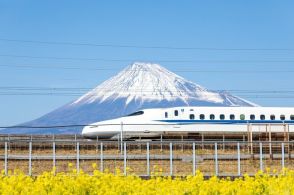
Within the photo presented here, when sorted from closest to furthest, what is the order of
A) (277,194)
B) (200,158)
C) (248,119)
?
(277,194) → (200,158) → (248,119)

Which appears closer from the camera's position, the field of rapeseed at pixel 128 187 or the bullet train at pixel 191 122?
the field of rapeseed at pixel 128 187

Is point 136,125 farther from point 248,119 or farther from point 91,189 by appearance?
point 91,189

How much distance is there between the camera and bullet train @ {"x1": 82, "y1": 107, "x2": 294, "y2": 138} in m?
53.4

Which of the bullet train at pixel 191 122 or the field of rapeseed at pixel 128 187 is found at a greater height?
the bullet train at pixel 191 122

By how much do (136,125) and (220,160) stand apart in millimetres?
13103

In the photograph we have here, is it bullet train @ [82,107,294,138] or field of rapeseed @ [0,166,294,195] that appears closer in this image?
field of rapeseed @ [0,166,294,195]

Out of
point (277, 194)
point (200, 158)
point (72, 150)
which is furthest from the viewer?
point (72, 150)

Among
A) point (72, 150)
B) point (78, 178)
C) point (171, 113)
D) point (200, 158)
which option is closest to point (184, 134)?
point (171, 113)

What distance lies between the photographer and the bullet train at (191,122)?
5340cm

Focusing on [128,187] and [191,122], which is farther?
[191,122]

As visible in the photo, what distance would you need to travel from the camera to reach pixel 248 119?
5744cm

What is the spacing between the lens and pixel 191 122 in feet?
181

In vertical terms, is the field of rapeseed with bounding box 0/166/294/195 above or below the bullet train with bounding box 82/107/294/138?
below

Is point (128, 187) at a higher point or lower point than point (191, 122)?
lower
